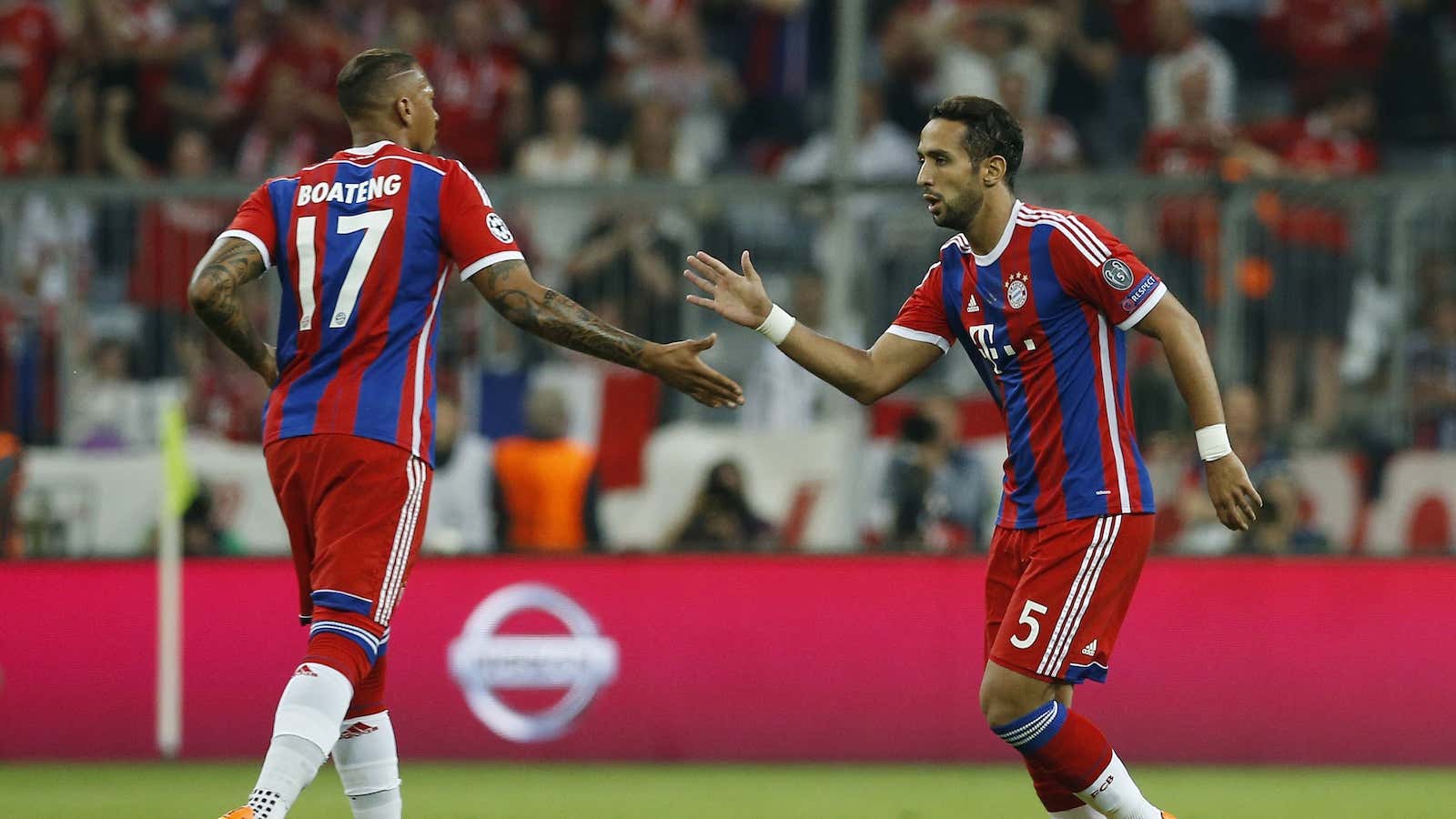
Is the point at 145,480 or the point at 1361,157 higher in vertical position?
the point at 1361,157

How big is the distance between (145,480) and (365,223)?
604 cm

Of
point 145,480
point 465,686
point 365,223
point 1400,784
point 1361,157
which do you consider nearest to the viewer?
point 365,223

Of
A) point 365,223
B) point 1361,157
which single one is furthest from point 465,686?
point 1361,157

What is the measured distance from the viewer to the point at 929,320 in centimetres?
702

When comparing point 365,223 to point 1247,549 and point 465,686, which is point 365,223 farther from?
point 1247,549

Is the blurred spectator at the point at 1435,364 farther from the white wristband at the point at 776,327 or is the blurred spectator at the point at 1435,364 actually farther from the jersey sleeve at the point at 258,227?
the jersey sleeve at the point at 258,227

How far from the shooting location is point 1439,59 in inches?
603

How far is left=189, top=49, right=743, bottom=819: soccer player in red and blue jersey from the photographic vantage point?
629 centimetres

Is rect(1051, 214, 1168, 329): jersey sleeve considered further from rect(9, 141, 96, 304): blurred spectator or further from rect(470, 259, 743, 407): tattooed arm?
rect(9, 141, 96, 304): blurred spectator

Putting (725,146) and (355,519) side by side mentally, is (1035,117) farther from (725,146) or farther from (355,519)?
(355,519)

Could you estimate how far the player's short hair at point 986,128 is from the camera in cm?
664

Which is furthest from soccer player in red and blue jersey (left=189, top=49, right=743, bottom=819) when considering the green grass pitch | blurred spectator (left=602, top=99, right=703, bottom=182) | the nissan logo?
blurred spectator (left=602, top=99, right=703, bottom=182)

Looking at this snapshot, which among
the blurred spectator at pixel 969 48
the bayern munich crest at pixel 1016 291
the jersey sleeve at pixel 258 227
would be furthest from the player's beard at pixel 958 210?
the blurred spectator at pixel 969 48

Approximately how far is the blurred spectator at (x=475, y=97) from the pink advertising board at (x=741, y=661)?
13.8 ft
